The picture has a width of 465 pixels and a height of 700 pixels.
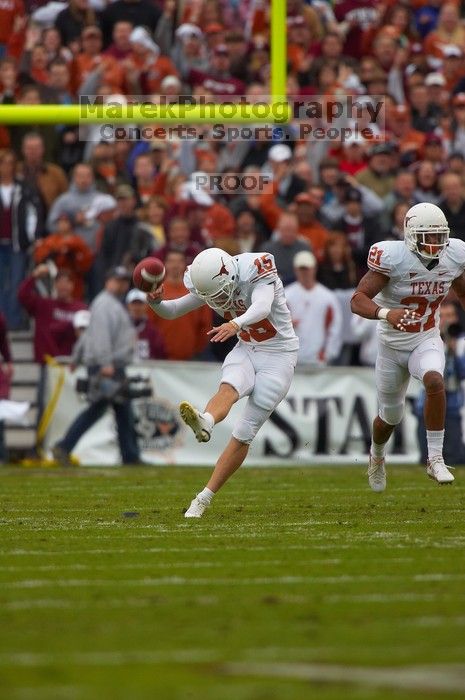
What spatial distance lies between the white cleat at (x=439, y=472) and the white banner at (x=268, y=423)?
4.67 m

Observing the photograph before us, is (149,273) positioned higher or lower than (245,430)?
higher

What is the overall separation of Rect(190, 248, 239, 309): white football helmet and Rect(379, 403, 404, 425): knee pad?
1584mm

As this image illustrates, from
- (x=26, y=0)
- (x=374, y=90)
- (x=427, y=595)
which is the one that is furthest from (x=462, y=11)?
(x=427, y=595)

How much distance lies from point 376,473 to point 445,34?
8.97m

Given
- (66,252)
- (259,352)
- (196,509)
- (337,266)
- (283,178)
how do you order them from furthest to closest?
(283,178) → (337,266) → (66,252) → (259,352) → (196,509)

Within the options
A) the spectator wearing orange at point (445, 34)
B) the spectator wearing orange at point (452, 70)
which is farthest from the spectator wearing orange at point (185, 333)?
the spectator wearing orange at point (445, 34)

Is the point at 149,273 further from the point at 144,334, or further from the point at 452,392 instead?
the point at 144,334

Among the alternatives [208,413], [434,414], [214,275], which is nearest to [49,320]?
[434,414]

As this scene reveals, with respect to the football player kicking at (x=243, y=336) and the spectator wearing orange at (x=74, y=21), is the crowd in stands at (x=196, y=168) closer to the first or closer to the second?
the spectator wearing orange at (x=74, y=21)

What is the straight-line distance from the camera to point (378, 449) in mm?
9648

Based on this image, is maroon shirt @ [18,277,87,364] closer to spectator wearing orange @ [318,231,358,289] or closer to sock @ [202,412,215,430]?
spectator wearing orange @ [318,231,358,289]

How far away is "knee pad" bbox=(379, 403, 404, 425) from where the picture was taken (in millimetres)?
9531

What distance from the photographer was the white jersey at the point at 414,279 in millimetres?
9172

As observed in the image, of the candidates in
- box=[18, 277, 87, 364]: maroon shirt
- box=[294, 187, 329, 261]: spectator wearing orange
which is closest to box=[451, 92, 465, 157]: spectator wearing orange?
box=[294, 187, 329, 261]: spectator wearing orange
